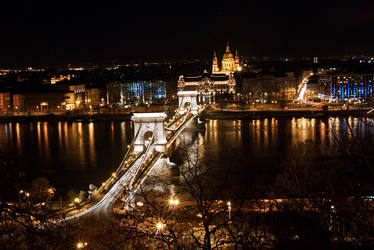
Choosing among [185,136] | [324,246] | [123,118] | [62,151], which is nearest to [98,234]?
[324,246]

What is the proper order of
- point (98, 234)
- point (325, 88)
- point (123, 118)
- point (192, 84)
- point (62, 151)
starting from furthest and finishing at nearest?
point (192, 84) < point (325, 88) < point (123, 118) < point (62, 151) < point (98, 234)

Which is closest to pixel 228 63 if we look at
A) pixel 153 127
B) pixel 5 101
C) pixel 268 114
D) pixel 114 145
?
pixel 268 114

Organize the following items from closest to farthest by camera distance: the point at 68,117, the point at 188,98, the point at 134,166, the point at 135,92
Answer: the point at 134,166, the point at 68,117, the point at 188,98, the point at 135,92

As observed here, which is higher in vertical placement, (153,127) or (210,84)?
(210,84)

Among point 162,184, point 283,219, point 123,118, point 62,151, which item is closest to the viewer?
Answer: point 283,219

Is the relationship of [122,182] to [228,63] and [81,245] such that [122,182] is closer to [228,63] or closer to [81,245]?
[81,245]

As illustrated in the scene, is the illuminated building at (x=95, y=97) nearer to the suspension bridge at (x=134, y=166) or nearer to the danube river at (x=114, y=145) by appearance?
the danube river at (x=114, y=145)

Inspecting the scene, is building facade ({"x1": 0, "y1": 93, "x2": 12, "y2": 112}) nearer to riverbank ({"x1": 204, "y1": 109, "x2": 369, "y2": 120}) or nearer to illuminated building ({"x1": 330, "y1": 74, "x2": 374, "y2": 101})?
riverbank ({"x1": 204, "y1": 109, "x2": 369, "y2": 120})

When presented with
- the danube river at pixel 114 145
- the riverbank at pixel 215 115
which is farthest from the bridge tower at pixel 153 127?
the riverbank at pixel 215 115

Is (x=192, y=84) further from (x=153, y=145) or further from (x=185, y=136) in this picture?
(x=153, y=145)
